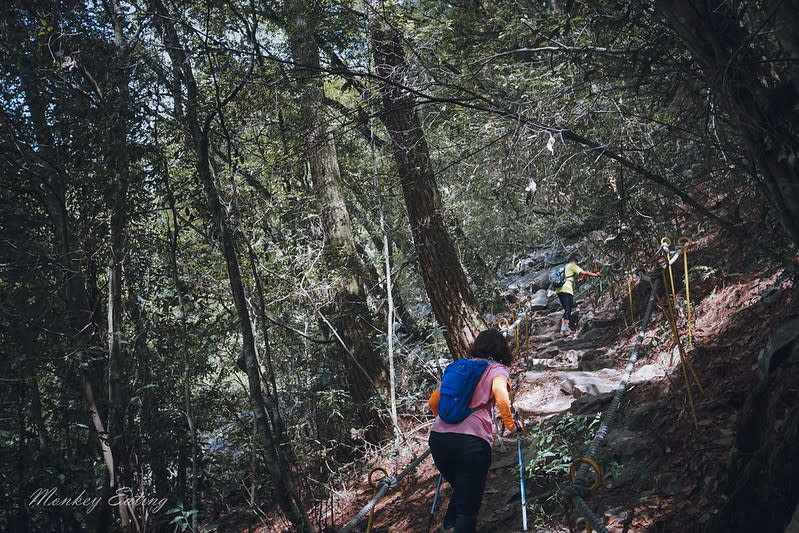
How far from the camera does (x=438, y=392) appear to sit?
469 cm

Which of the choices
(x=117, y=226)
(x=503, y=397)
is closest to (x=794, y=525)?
(x=503, y=397)

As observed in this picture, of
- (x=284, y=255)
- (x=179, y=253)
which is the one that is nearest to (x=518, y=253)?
(x=284, y=255)

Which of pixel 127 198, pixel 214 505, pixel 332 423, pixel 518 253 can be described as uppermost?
pixel 127 198

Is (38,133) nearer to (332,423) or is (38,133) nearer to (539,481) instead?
(332,423)

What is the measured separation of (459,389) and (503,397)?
32 cm

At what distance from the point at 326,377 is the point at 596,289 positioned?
7045 mm

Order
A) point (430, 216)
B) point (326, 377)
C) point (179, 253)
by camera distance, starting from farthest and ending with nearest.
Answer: point (326, 377) → point (430, 216) → point (179, 253)

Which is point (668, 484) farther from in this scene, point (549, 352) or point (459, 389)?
point (549, 352)

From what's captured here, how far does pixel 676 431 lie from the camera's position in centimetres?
500

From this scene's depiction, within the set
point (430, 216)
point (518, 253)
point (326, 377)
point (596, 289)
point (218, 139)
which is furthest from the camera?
point (518, 253)

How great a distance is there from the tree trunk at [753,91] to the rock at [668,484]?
1.90 m

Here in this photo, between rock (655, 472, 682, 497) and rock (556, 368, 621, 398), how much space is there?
2626 mm

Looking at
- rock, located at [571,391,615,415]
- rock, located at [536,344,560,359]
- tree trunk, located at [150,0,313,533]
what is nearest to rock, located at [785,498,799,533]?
tree trunk, located at [150,0,313,533]

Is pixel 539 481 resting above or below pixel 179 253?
below
